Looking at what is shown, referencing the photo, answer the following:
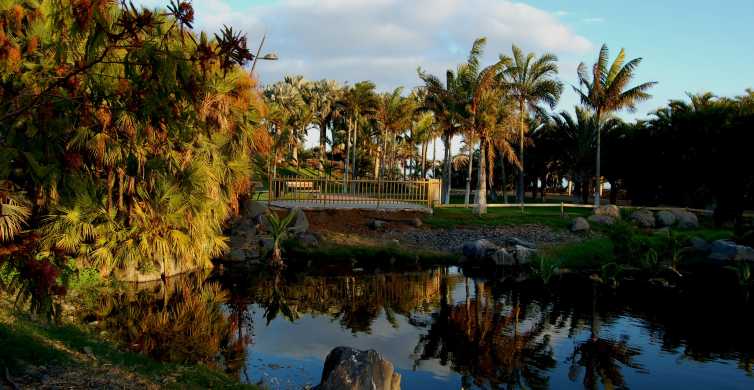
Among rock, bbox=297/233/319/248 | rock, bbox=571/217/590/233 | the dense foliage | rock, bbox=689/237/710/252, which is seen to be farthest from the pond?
rock, bbox=571/217/590/233

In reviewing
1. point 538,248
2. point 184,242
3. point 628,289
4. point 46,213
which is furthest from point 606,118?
point 46,213

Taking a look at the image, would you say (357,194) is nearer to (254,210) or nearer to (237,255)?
(254,210)

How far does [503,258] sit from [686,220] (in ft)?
48.9

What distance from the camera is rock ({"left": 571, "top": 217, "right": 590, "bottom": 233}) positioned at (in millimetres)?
29156

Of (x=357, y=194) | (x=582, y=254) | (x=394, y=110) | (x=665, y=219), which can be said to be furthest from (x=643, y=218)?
(x=394, y=110)

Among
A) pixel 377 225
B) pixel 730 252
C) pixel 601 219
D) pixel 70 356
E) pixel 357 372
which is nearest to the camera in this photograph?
Result: pixel 357 372

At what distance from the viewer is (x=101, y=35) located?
4.79m

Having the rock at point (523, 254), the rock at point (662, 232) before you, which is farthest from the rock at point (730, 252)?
the rock at point (523, 254)

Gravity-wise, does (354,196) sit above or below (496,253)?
above

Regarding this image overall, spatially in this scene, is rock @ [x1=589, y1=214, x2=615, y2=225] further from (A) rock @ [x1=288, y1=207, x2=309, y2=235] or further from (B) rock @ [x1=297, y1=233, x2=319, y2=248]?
(A) rock @ [x1=288, y1=207, x2=309, y2=235]

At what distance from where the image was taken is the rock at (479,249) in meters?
24.2

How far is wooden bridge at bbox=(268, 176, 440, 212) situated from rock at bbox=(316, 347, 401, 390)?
66.2 ft

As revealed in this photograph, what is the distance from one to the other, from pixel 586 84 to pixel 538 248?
18418mm

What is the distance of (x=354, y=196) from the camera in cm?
3058
